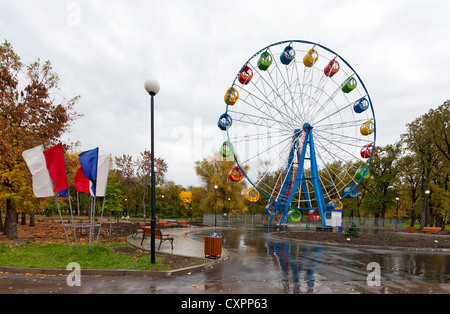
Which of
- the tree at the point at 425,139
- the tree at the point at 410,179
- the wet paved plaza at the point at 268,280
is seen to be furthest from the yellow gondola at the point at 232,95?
the tree at the point at 410,179

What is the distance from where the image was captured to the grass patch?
839 centimetres

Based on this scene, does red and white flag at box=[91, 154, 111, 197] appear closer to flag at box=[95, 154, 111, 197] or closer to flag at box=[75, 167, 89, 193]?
flag at box=[95, 154, 111, 197]

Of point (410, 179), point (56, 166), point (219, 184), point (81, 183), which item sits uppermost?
point (56, 166)

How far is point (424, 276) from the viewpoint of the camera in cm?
892

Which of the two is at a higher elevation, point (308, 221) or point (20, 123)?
point (20, 123)

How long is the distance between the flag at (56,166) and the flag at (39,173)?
0.22 m

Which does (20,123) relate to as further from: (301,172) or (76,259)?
(301,172)

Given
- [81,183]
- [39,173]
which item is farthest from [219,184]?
[39,173]

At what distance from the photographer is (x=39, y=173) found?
34.7 ft

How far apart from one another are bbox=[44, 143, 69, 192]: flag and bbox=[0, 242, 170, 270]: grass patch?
8.26 ft

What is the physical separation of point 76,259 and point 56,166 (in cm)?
379

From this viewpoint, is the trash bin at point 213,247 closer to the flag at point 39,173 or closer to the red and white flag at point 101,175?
the red and white flag at point 101,175

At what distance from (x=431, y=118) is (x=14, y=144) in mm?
39084
